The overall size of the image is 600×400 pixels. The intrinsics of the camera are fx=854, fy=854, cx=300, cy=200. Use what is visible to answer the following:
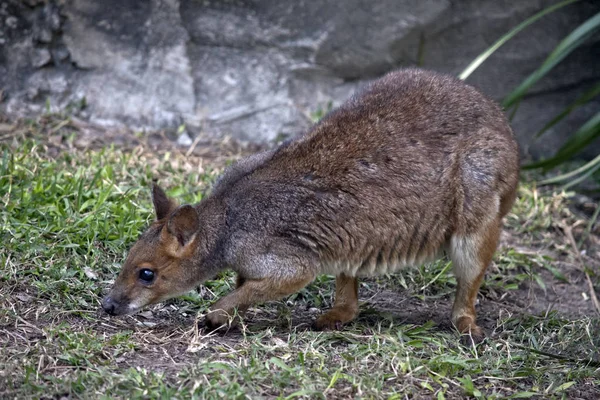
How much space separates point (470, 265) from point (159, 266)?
1.96 metres

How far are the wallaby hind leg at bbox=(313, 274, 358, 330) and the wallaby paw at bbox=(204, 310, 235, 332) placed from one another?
25.7 inches

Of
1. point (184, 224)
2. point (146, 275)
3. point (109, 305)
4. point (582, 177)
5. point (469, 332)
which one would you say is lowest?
point (469, 332)

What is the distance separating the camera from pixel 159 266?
509 cm

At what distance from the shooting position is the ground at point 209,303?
4.36 metres

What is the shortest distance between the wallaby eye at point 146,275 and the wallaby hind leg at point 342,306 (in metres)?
1.10

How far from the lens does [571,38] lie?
291 inches

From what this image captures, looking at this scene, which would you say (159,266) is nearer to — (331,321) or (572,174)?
(331,321)

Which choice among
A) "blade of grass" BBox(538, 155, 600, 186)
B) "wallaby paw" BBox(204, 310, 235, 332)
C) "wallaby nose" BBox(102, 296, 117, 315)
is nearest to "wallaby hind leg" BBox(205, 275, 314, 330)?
"wallaby paw" BBox(204, 310, 235, 332)

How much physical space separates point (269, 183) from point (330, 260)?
60 centimetres

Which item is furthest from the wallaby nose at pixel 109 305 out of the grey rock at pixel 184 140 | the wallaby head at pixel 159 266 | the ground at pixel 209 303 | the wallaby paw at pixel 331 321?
the grey rock at pixel 184 140

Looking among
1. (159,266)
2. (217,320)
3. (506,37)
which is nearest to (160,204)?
(159,266)

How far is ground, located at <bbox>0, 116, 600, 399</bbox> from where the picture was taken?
436 centimetres

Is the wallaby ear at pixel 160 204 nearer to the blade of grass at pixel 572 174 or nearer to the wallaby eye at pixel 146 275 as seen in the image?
the wallaby eye at pixel 146 275

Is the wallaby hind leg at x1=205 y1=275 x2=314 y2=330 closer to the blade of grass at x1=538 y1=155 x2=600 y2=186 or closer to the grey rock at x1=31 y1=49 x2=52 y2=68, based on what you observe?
the blade of grass at x1=538 y1=155 x2=600 y2=186
